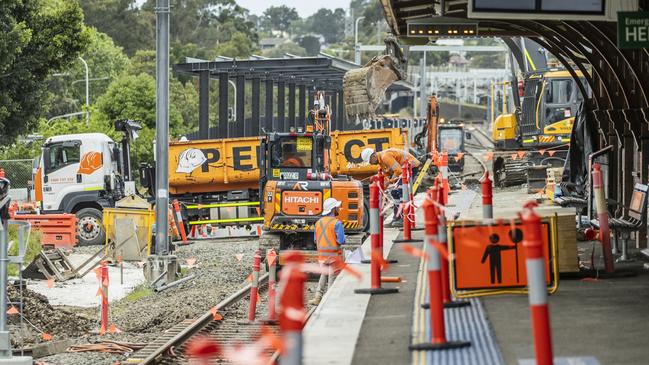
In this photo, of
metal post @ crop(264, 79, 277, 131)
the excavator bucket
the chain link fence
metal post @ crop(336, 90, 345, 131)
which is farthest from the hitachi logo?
metal post @ crop(336, 90, 345, 131)

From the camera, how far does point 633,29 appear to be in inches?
590

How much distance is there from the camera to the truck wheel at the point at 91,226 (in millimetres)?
37625

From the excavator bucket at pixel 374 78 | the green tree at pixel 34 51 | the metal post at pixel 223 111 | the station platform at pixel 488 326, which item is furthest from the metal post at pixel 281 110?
the station platform at pixel 488 326

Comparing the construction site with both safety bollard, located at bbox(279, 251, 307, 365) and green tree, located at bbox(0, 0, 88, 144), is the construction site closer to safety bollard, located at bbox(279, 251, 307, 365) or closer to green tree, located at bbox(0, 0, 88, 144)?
safety bollard, located at bbox(279, 251, 307, 365)

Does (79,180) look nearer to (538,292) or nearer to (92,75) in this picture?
(538,292)

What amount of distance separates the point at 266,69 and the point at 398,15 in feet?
86.3

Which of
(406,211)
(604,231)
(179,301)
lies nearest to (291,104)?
(179,301)

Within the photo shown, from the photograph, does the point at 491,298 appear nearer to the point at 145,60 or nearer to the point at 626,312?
the point at 626,312

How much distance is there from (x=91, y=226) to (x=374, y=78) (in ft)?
37.5

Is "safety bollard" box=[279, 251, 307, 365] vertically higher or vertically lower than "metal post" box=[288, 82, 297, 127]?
lower

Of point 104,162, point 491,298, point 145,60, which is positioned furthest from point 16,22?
point 145,60

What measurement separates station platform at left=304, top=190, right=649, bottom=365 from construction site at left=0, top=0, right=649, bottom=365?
45 millimetres

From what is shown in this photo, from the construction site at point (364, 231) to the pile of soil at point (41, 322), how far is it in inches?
2.3

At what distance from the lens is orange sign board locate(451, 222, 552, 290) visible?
43.8ft
